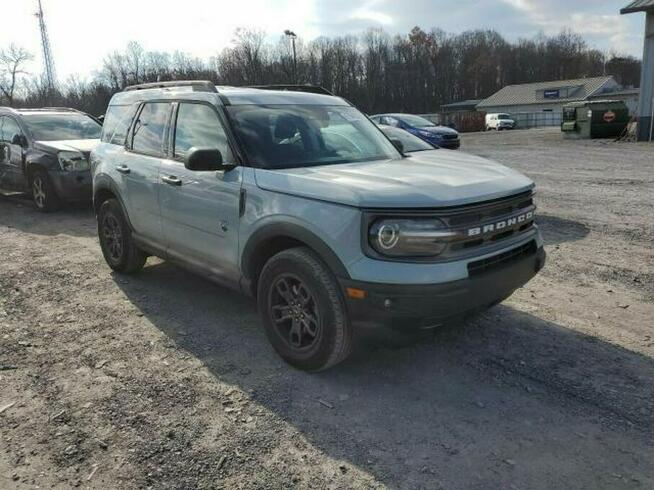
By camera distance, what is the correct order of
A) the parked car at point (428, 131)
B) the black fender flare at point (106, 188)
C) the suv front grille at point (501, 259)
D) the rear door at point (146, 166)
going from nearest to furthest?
the suv front grille at point (501, 259), the rear door at point (146, 166), the black fender flare at point (106, 188), the parked car at point (428, 131)

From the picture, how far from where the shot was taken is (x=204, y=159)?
374cm

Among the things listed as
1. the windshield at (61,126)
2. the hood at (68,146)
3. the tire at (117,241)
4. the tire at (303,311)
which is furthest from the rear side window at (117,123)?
the windshield at (61,126)

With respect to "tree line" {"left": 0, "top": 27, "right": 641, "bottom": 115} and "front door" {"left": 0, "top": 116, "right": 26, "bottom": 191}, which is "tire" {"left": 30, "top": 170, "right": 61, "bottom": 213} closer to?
"front door" {"left": 0, "top": 116, "right": 26, "bottom": 191}

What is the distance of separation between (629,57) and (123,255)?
4859 inches

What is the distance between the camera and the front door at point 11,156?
398 inches

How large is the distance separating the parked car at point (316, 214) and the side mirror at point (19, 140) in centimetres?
598

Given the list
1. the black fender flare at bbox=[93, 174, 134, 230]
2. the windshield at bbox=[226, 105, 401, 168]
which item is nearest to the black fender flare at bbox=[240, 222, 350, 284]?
the windshield at bbox=[226, 105, 401, 168]

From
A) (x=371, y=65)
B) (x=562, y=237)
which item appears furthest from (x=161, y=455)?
(x=371, y=65)

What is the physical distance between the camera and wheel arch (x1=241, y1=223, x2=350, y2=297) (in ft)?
10.6

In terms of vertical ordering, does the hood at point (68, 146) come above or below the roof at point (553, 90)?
below

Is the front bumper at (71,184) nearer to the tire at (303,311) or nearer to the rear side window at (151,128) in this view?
the rear side window at (151,128)

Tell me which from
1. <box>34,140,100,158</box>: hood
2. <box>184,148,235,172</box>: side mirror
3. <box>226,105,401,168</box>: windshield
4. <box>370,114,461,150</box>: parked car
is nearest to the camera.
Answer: <box>184,148,235,172</box>: side mirror

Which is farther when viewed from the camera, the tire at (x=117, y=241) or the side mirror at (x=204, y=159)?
the tire at (x=117, y=241)

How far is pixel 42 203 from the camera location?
972 centimetres
